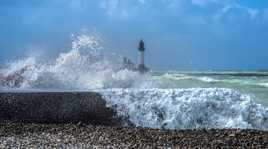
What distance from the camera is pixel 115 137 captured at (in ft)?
33.8

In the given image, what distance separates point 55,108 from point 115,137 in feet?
10.0

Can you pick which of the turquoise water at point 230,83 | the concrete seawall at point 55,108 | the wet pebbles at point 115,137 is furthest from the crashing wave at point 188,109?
the turquoise water at point 230,83

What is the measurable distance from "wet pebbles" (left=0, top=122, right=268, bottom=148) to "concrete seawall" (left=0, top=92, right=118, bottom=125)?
2.99 feet

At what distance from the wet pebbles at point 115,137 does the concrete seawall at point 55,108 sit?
2.99 feet

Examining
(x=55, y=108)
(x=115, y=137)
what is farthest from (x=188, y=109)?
(x=115, y=137)

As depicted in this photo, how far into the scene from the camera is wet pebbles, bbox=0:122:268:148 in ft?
31.1

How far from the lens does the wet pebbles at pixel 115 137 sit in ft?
31.1

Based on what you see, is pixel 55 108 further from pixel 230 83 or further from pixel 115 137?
pixel 230 83

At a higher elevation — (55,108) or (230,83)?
(230,83)

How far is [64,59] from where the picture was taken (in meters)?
23.8

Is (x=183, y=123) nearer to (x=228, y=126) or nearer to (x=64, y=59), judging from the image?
(x=228, y=126)

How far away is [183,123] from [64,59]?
11855mm

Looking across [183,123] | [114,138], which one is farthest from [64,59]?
[114,138]

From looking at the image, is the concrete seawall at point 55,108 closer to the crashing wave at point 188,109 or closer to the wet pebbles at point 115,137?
the crashing wave at point 188,109
